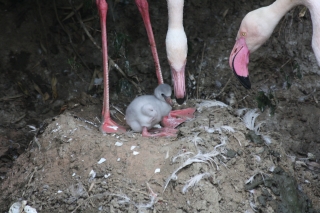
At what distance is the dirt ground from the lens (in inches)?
143

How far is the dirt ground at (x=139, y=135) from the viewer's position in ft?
11.9

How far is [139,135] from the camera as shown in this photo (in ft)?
13.4

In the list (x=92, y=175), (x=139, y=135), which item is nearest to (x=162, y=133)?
(x=139, y=135)

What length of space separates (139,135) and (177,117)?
40cm

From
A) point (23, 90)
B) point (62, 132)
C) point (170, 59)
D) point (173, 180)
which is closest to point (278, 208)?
point (173, 180)

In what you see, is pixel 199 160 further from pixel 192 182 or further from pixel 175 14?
pixel 175 14

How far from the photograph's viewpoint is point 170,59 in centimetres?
415

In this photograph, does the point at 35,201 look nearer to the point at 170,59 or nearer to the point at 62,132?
the point at 62,132

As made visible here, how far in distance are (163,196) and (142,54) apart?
1.85 meters

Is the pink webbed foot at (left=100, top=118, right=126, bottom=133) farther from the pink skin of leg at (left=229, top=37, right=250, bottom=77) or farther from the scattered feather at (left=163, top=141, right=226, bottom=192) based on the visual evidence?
the pink skin of leg at (left=229, top=37, right=250, bottom=77)

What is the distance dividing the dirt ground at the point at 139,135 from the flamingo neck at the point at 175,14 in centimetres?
49

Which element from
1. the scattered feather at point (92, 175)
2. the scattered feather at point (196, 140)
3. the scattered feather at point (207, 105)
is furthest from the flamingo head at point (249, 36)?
the scattered feather at point (92, 175)

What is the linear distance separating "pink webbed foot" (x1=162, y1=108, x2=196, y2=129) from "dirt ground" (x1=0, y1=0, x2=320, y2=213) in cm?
7

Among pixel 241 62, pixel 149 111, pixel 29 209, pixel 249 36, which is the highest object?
pixel 249 36
